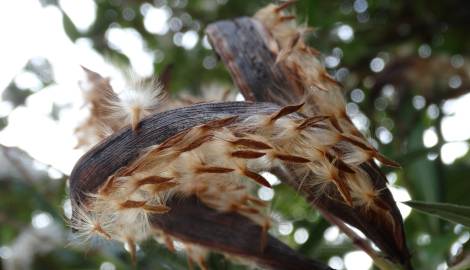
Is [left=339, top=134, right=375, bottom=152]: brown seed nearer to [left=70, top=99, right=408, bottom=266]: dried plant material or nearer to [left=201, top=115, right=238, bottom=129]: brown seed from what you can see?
[left=70, top=99, right=408, bottom=266]: dried plant material

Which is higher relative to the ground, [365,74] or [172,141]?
[172,141]

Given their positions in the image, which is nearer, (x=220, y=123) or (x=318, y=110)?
(x=220, y=123)

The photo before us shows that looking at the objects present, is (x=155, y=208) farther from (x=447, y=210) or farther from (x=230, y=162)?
(x=447, y=210)

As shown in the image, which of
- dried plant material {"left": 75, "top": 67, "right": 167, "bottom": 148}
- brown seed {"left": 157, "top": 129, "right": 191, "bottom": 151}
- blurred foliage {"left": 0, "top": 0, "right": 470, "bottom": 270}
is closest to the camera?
brown seed {"left": 157, "top": 129, "right": 191, "bottom": 151}

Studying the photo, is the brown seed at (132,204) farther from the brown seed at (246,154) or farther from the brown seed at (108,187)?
the brown seed at (246,154)

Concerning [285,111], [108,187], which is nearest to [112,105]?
[108,187]

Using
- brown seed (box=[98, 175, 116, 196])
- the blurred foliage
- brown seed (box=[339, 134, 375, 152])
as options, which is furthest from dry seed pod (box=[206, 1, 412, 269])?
the blurred foliage

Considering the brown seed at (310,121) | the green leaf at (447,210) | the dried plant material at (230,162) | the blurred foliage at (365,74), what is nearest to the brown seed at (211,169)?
the dried plant material at (230,162)
